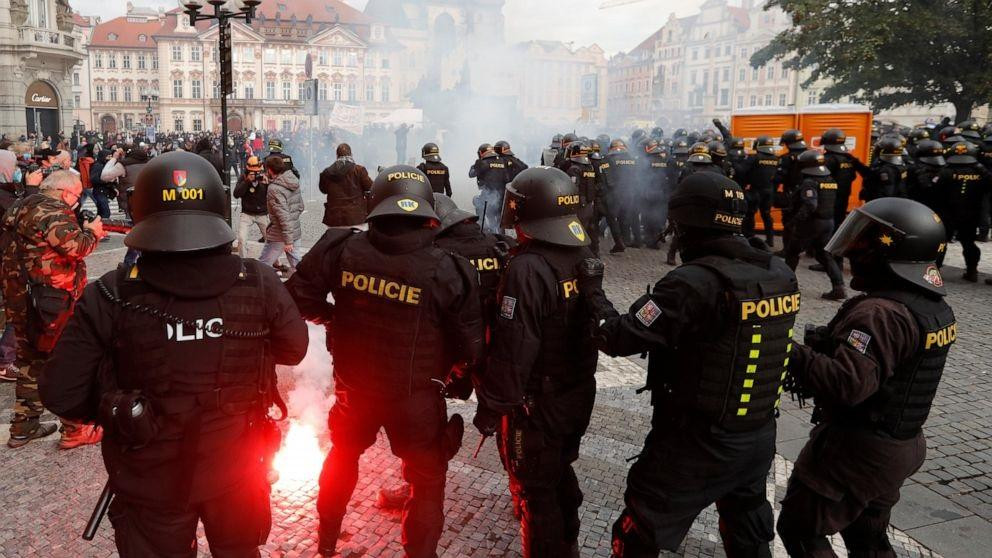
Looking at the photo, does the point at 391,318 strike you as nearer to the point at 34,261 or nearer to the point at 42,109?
the point at 34,261

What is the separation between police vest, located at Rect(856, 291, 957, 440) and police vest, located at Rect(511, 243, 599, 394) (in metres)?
1.17

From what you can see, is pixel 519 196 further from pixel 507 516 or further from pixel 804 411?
pixel 804 411

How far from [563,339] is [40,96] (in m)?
45.0

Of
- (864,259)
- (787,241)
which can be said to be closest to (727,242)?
(864,259)

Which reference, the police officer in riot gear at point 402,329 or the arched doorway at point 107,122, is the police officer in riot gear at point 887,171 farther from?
the arched doorway at point 107,122

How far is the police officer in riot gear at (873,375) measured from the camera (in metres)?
2.70

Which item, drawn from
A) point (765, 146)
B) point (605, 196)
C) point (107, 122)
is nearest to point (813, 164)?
point (765, 146)

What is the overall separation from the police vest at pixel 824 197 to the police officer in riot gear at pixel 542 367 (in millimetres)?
7092

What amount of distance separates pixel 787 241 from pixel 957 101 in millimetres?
18476

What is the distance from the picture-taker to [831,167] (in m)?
10.8

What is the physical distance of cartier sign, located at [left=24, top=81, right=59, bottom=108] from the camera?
37.8m

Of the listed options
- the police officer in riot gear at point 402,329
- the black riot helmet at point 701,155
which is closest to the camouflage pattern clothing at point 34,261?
the police officer in riot gear at point 402,329

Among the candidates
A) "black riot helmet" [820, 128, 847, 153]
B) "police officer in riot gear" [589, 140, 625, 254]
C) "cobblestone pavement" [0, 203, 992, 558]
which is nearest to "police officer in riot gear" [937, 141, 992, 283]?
"black riot helmet" [820, 128, 847, 153]

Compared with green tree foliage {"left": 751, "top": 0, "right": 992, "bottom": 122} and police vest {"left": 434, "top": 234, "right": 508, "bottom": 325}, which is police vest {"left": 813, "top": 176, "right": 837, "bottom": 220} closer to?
police vest {"left": 434, "top": 234, "right": 508, "bottom": 325}
